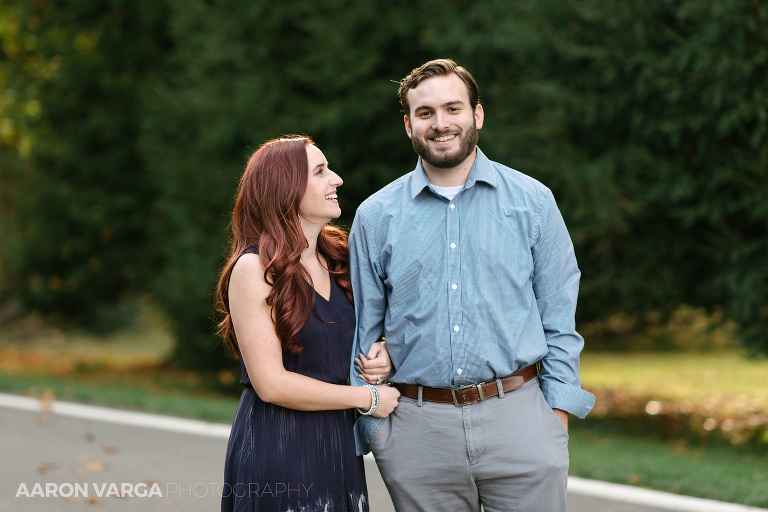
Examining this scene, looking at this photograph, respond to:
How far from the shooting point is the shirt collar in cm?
334

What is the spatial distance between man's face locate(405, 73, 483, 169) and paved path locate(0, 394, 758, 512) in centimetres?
298

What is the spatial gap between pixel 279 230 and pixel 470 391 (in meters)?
0.96

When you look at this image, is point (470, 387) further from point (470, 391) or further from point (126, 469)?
point (126, 469)

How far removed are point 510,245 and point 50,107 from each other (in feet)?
42.2

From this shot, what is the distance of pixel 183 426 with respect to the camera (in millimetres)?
7973

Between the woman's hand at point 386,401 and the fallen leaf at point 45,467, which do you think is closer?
the woman's hand at point 386,401

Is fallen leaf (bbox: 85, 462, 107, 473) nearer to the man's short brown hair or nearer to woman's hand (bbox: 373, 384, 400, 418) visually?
woman's hand (bbox: 373, 384, 400, 418)

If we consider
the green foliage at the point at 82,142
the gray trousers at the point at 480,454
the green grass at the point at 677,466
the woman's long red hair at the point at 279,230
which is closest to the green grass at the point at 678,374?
the green grass at the point at 677,466

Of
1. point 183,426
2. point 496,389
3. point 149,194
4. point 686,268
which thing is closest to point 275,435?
point 496,389

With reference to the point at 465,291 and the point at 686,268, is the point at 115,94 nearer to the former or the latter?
the point at 686,268

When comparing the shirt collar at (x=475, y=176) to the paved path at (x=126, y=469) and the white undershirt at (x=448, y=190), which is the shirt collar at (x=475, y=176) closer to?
the white undershirt at (x=448, y=190)

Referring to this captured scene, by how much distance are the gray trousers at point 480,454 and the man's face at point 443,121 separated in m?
0.93

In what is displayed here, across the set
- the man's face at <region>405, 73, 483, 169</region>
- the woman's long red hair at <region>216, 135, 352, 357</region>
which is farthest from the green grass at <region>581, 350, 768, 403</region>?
the woman's long red hair at <region>216, 135, 352, 357</region>

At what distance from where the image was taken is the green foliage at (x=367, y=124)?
25.6 feet
